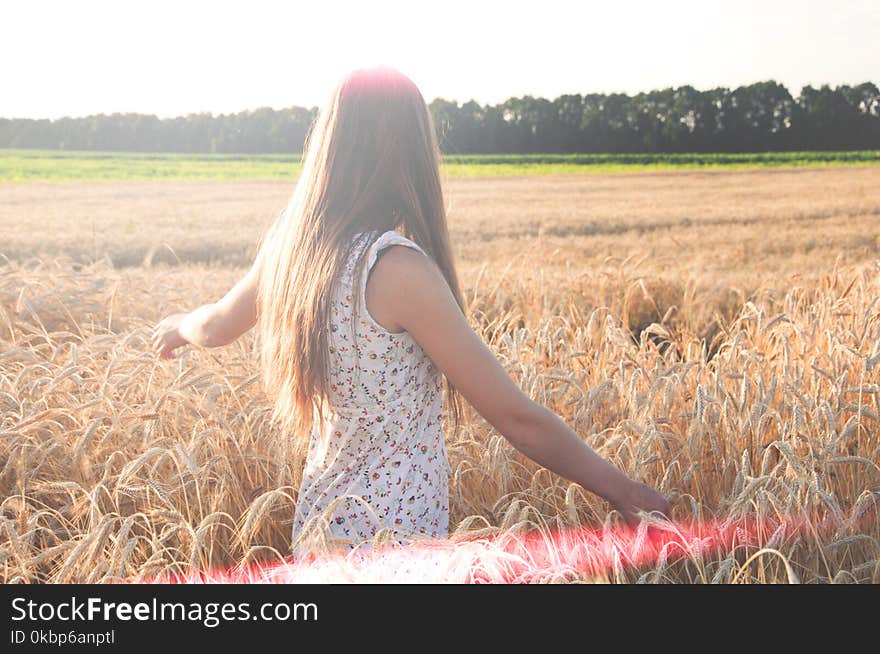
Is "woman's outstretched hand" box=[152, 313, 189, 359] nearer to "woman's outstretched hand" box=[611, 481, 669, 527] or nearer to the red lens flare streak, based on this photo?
the red lens flare streak

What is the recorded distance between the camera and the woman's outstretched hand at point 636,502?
146cm

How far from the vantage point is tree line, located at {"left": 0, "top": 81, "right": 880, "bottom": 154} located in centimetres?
984

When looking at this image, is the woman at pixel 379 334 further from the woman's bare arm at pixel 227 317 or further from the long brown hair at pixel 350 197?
the woman's bare arm at pixel 227 317

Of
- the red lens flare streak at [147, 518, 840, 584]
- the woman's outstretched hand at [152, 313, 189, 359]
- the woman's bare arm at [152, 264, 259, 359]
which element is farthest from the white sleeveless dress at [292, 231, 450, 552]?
the woman's outstretched hand at [152, 313, 189, 359]

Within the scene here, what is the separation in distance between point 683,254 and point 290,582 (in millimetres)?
7537

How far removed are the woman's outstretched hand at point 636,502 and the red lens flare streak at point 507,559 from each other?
0.03m

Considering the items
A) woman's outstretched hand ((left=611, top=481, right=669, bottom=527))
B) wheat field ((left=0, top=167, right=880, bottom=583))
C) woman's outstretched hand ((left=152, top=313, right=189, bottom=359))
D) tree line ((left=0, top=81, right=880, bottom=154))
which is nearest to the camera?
woman's outstretched hand ((left=611, top=481, right=669, bottom=527))

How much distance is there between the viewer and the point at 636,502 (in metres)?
1.46

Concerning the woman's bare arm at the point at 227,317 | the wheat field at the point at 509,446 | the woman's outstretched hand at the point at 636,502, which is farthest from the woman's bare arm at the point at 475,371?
the woman's bare arm at the point at 227,317

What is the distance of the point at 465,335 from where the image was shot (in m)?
1.38

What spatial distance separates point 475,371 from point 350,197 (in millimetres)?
396

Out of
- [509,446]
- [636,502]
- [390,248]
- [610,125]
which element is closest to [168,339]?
[390,248]

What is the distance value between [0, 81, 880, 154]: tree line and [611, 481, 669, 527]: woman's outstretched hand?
872 mm
